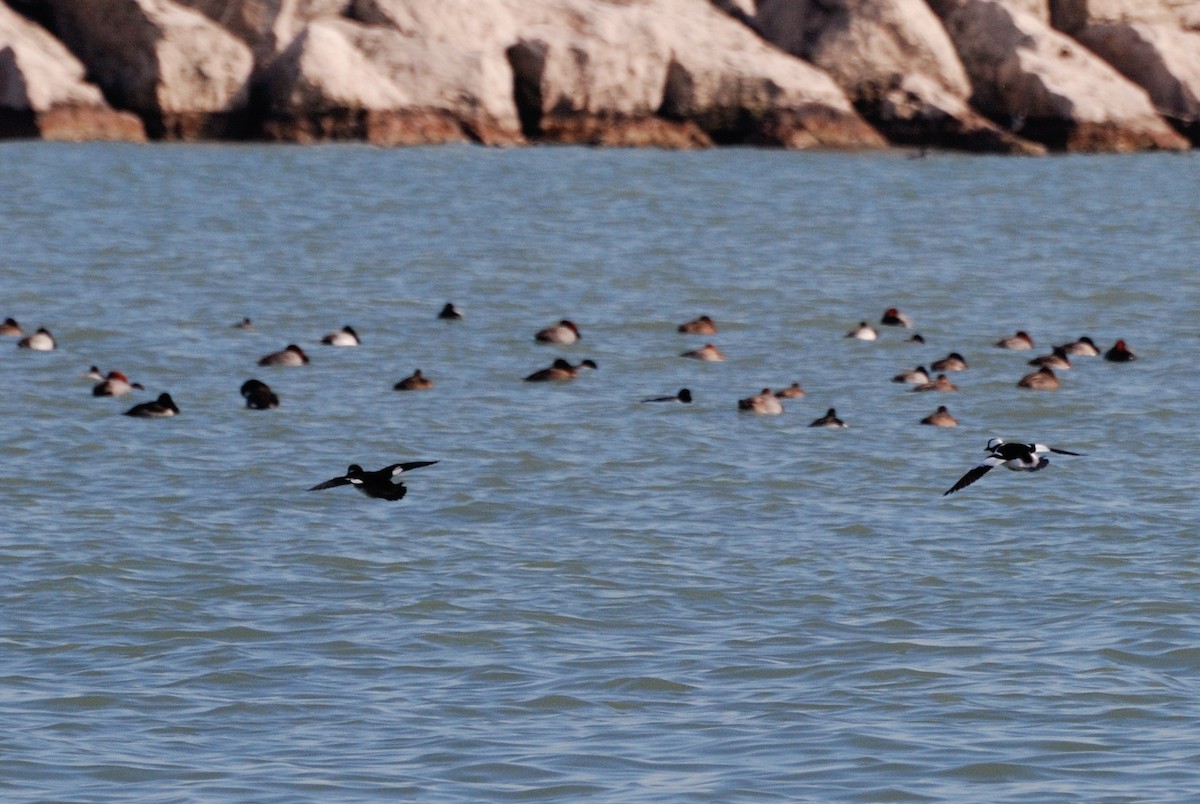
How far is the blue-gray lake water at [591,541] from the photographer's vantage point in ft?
42.8

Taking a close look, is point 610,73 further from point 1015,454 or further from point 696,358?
point 1015,454

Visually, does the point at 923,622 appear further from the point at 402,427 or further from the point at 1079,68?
the point at 1079,68

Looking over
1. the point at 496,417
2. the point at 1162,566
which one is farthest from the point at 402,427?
the point at 1162,566

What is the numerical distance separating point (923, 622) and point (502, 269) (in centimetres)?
2637

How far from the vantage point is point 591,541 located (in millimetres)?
18906

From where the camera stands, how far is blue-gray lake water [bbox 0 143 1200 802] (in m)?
13.1

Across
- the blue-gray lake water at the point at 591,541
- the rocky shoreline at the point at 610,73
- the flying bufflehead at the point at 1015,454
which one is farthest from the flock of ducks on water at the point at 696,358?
the rocky shoreline at the point at 610,73

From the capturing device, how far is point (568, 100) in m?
69.8

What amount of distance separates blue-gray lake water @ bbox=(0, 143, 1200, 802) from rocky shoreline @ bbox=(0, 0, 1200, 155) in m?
23.6

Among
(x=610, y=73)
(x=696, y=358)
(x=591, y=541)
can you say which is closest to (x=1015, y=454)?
(x=591, y=541)

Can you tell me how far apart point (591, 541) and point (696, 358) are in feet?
39.7

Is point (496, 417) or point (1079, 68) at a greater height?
point (1079, 68)

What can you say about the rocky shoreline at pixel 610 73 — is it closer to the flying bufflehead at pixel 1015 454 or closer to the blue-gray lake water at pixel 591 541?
the blue-gray lake water at pixel 591 541

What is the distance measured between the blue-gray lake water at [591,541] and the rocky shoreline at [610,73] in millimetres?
23603
